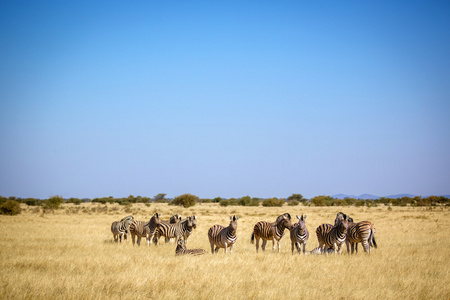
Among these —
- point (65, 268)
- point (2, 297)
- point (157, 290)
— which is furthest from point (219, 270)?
point (2, 297)

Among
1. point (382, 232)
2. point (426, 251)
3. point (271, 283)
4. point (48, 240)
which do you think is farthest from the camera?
point (382, 232)

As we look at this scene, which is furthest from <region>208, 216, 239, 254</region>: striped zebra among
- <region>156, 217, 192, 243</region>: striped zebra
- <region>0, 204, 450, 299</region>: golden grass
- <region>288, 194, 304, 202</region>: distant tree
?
<region>288, 194, 304, 202</region>: distant tree

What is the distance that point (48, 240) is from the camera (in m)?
17.5

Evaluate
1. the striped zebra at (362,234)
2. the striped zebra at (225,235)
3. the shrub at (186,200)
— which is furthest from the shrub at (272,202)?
the striped zebra at (225,235)

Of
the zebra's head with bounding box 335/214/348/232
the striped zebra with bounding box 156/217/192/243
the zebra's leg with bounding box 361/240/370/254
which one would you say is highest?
the zebra's head with bounding box 335/214/348/232

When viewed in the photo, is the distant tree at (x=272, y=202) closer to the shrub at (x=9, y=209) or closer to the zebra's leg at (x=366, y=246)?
the shrub at (x=9, y=209)

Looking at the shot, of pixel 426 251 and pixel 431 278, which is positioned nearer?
pixel 431 278

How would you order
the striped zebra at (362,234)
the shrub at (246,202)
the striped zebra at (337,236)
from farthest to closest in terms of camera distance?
the shrub at (246,202) < the striped zebra at (362,234) < the striped zebra at (337,236)

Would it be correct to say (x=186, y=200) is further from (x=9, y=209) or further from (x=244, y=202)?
(x=9, y=209)

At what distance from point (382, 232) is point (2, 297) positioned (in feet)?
66.6

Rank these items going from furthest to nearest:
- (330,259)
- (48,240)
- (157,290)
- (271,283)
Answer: (48,240) → (330,259) → (271,283) → (157,290)

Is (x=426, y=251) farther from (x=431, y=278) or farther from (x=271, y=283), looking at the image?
(x=271, y=283)

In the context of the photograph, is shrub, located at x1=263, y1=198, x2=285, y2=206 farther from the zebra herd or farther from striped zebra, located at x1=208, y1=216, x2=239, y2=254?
striped zebra, located at x1=208, y1=216, x2=239, y2=254

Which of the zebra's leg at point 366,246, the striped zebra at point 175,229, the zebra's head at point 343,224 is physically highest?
the zebra's head at point 343,224
